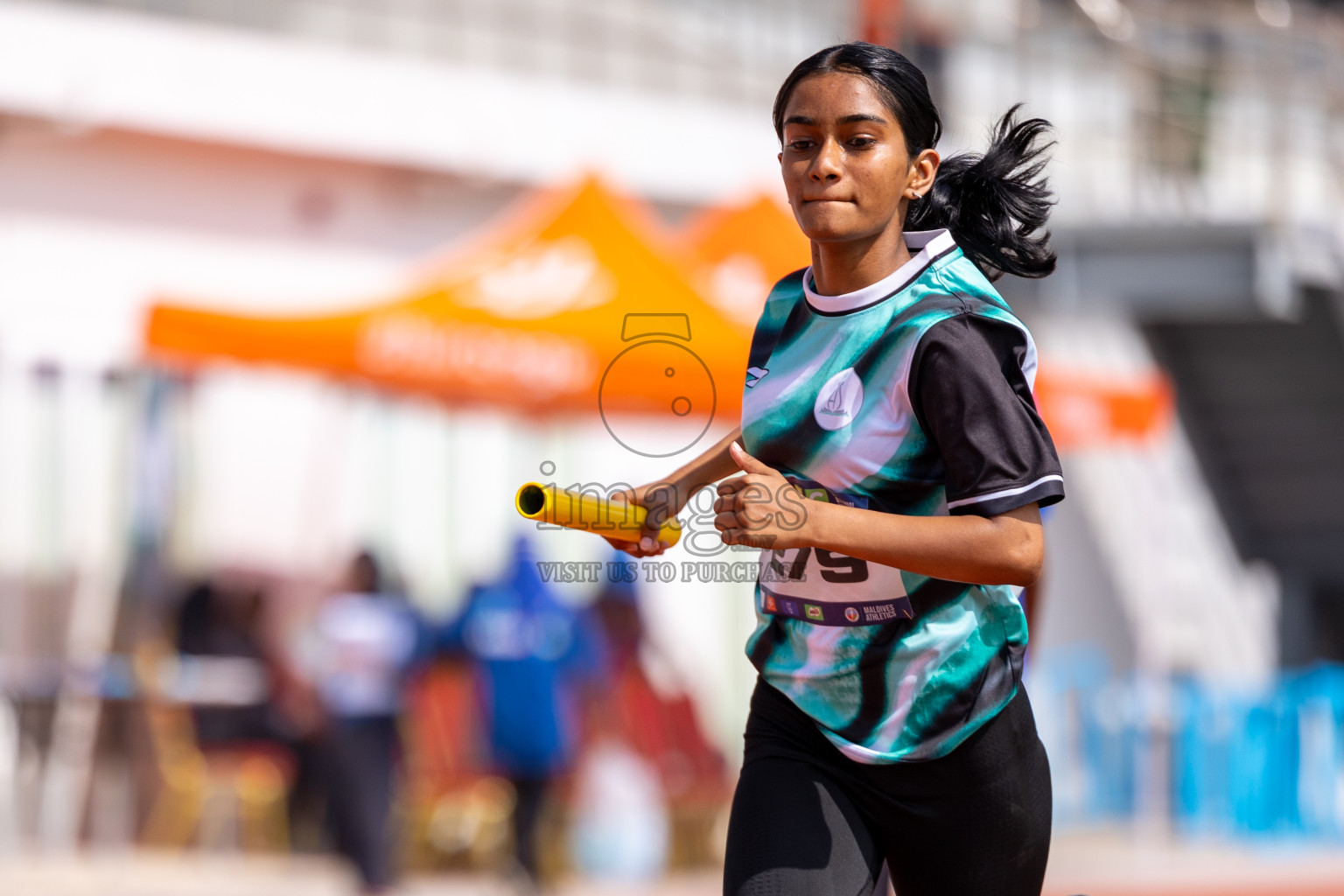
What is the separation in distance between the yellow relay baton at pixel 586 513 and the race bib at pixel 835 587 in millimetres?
216

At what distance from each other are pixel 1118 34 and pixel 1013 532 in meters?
10.5

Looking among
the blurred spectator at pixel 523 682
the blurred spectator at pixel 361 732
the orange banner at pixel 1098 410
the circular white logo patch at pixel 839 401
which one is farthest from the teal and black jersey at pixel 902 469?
the orange banner at pixel 1098 410

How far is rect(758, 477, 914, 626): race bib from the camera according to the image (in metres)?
2.73

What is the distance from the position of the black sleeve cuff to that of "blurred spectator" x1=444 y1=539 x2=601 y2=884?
6391 millimetres

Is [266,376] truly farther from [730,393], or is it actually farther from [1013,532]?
[1013,532]

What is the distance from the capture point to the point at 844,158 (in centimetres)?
268

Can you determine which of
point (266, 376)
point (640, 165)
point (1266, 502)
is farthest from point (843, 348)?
point (1266, 502)

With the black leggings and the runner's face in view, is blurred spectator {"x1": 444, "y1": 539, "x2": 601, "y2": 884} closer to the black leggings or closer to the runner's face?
the black leggings

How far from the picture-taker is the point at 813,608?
279cm

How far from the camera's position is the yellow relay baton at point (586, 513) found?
252 cm

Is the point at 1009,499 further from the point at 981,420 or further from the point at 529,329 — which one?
the point at 529,329

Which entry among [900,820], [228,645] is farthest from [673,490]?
[228,645]

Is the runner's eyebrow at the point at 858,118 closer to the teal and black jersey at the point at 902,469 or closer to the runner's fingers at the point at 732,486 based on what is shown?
the teal and black jersey at the point at 902,469

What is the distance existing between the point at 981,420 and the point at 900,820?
643 mm
